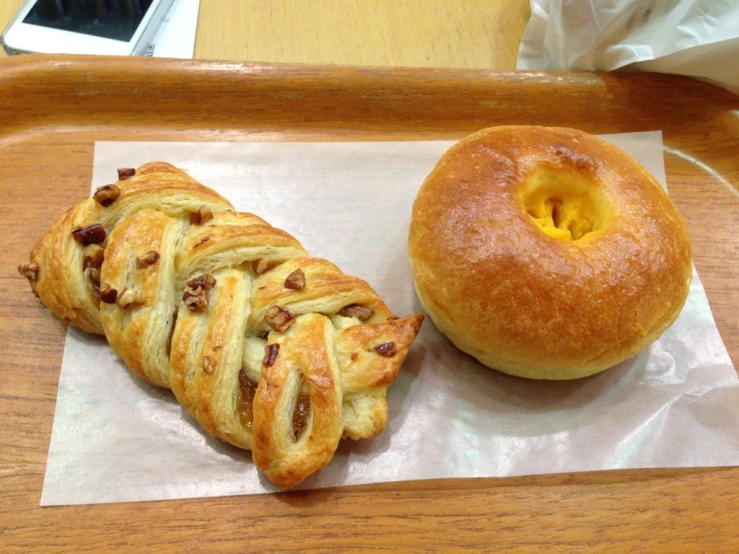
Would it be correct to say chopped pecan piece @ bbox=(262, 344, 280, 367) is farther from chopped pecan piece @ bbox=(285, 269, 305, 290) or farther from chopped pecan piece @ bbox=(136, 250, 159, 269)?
chopped pecan piece @ bbox=(136, 250, 159, 269)

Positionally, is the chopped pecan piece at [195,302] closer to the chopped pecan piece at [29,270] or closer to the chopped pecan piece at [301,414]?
the chopped pecan piece at [301,414]

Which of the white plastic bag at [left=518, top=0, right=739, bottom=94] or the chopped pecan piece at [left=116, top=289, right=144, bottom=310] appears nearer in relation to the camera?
the chopped pecan piece at [left=116, top=289, right=144, bottom=310]

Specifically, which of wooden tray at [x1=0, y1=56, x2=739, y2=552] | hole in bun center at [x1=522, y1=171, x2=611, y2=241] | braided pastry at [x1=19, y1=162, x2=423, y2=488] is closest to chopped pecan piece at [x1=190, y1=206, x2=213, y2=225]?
braided pastry at [x1=19, y1=162, x2=423, y2=488]

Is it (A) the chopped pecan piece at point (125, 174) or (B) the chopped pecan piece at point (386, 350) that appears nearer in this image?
(B) the chopped pecan piece at point (386, 350)

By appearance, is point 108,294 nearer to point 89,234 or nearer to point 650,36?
point 89,234

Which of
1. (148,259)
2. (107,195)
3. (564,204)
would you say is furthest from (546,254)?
(107,195)

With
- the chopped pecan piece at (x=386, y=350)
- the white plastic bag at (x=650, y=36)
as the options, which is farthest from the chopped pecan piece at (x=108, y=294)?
the white plastic bag at (x=650, y=36)

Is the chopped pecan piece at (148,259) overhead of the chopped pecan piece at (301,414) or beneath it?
overhead

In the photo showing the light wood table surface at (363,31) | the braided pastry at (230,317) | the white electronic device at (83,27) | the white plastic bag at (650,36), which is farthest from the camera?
the light wood table surface at (363,31)
